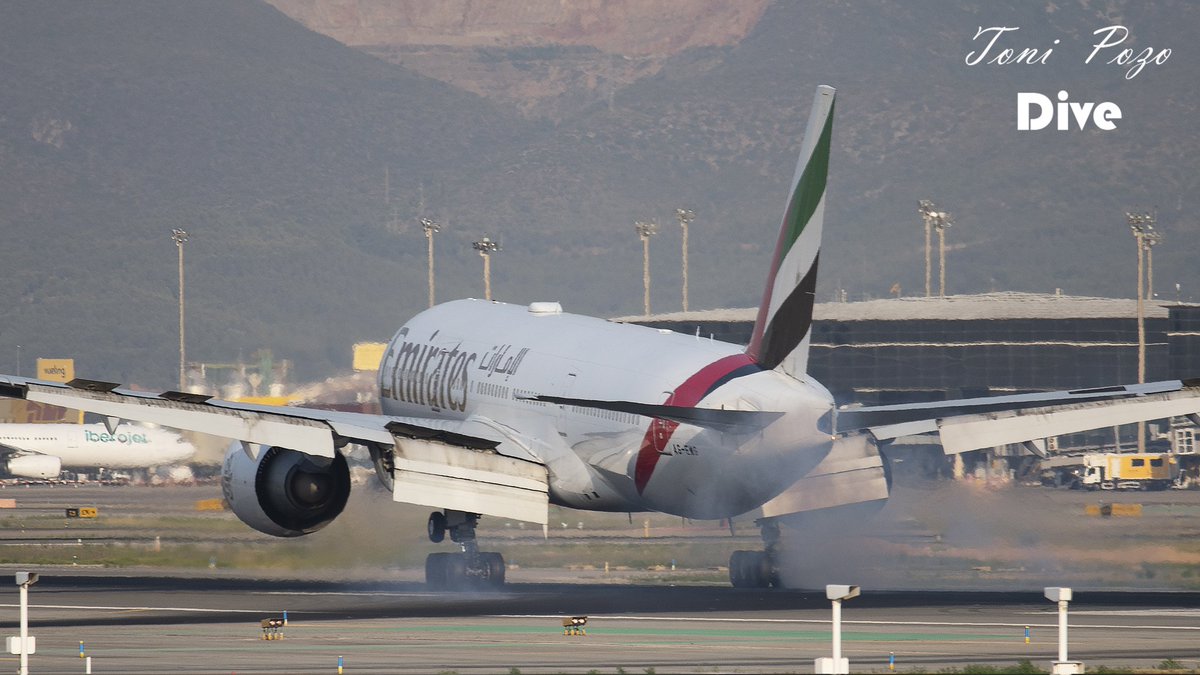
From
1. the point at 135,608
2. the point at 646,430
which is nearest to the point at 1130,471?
the point at 646,430

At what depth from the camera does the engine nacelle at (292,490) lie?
42.6 m

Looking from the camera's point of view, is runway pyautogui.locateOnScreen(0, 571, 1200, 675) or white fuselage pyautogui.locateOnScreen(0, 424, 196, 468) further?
white fuselage pyautogui.locateOnScreen(0, 424, 196, 468)

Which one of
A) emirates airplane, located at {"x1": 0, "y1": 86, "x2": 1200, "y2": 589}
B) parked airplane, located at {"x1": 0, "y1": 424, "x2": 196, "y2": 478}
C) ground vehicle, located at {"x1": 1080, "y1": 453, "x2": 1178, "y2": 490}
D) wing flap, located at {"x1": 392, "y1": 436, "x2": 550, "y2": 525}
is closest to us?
emirates airplane, located at {"x1": 0, "y1": 86, "x2": 1200, "y2": 589}

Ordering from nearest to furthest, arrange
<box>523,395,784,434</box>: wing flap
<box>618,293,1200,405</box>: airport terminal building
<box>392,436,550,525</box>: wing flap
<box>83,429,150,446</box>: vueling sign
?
<box>523,395,784,434</box>: wing flap, <box>392,436,550,525</box>: wing flap, <box>83,429,150,446</box>: vueling sign, <box>618,293,1200,405</box>: airport terminal building

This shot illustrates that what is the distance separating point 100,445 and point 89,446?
70 centimetres

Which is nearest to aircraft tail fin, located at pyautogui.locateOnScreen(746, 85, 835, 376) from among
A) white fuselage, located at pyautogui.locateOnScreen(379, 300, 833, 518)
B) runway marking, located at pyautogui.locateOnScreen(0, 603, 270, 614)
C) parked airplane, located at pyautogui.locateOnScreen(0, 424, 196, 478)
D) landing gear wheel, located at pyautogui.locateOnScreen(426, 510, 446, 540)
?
white fuselage, located at pyautogui.locateOnScreen(379, 300, 833, 518)

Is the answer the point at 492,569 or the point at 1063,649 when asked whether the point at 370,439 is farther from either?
the point at 1063,649

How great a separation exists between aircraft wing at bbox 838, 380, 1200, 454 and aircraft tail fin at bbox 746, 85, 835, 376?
1582mm

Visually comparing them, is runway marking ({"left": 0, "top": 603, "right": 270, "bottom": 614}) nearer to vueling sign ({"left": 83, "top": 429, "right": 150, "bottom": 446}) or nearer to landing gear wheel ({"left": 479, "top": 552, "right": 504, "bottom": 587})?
landing gear wheel ({"left": 479, "top": 552, "right": 504, "bottom": 587})

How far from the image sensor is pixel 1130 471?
325 feet

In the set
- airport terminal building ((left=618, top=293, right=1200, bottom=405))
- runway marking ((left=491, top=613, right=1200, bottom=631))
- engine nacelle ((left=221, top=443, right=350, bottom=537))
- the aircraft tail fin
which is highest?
airport terminal building ((left=618, top=293, right=1200, bottom=405))

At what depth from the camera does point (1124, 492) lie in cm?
9206

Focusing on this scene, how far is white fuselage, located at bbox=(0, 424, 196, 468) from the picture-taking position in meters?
113

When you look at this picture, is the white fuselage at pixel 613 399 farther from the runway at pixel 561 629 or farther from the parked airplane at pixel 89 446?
the parked airplane at pixel 89 446
